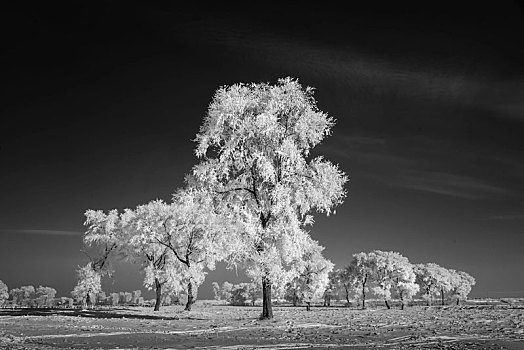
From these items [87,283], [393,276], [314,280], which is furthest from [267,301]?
[393,276]

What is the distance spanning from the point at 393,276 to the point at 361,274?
8712 mm

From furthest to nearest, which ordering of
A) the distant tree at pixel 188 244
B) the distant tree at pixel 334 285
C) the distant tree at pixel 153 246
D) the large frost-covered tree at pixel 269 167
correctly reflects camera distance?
the distant tree at pixel 334 285
the distant tree at pixel 153 246
the distant tree at pixel 188 244
the large frost-covered tree at pixel 269 167

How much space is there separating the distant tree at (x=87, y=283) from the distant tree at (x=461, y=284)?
143395 mm

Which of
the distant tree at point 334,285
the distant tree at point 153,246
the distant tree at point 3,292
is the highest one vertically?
the distant tree at point 153,246

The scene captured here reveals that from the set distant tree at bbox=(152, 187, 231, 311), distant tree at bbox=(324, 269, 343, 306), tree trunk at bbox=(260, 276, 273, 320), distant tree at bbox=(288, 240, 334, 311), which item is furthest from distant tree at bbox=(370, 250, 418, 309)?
tree trunk at bbox=(260, 276, 273, 320)

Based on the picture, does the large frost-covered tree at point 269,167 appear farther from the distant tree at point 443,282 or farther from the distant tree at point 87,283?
the distant tree at point 443,282

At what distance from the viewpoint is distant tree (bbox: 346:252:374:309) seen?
117m

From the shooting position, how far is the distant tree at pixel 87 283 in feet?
246

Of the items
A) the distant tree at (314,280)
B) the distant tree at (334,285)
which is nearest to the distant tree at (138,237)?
the distant tree at (314,280)

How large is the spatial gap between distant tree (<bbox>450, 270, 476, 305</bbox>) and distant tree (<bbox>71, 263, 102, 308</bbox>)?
143 meters

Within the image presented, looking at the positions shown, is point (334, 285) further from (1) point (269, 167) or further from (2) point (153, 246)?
(1) point (269, 167)

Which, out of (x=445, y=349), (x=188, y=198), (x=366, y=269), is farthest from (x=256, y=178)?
(x=366, y=269)

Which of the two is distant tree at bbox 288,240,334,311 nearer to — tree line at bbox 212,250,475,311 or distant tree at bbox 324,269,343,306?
tree line at bbox 212,250,475,311

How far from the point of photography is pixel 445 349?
671 inches
